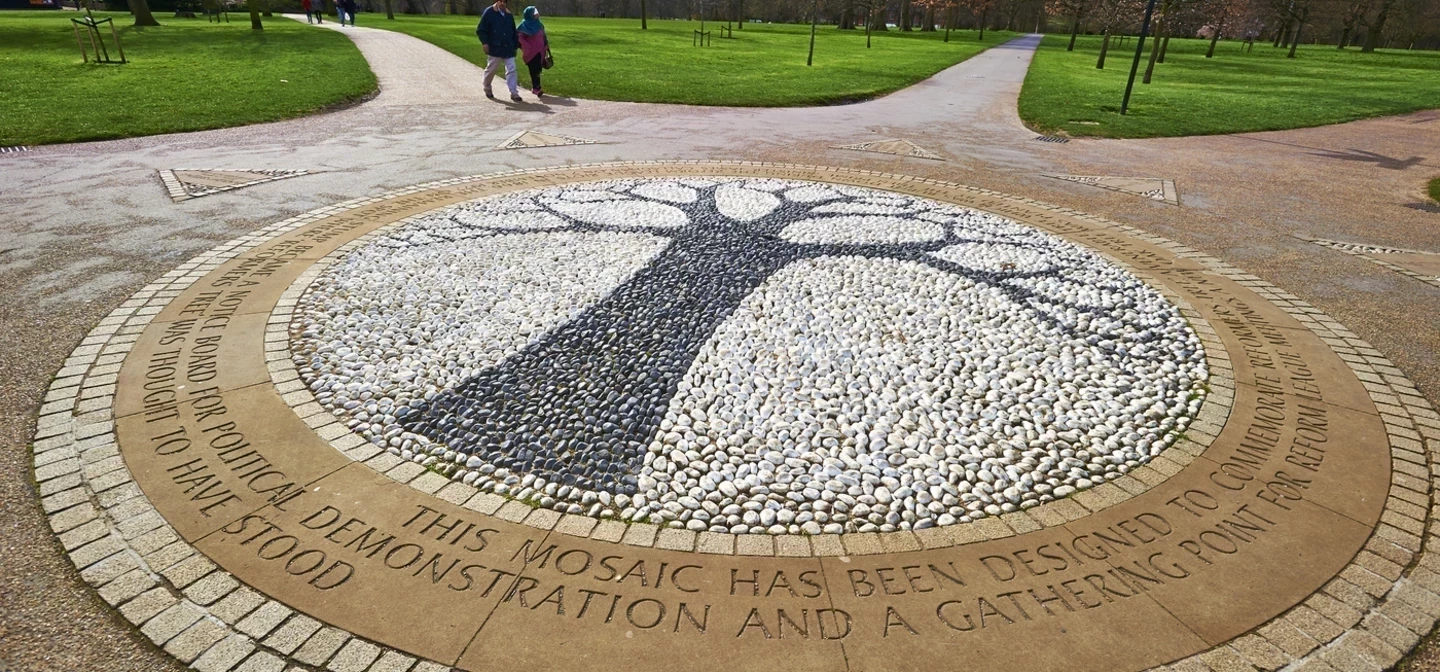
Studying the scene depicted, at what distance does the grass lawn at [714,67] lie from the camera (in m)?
19.0

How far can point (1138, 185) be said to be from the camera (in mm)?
11102

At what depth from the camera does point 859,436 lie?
462 centimetres

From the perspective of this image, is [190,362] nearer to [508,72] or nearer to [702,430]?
[702,430]

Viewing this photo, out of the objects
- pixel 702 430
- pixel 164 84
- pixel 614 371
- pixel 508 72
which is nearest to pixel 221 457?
pixel 614 371

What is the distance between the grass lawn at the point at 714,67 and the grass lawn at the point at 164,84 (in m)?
5.25

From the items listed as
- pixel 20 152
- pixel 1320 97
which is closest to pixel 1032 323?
pixel 20 152

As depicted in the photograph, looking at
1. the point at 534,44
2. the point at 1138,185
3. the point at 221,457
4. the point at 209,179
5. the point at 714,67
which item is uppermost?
the point at 534,44

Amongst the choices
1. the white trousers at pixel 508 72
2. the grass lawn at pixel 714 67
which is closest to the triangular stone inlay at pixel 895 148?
the grass lawn at pixel 714 67

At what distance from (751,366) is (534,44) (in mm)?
14543

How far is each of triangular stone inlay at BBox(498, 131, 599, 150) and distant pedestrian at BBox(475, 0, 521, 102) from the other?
166 inches

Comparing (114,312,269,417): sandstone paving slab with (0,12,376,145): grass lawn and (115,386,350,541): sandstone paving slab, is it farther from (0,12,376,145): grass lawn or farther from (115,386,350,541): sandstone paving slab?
(0,12,376,145): grass lawn

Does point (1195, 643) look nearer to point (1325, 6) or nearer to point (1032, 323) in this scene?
point (1032, 323)

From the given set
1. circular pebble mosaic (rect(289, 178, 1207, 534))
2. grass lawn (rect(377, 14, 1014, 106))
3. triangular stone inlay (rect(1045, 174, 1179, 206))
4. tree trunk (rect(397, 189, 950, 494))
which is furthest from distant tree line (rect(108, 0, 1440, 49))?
tree trunk (rect(397, 189, 950, 494))

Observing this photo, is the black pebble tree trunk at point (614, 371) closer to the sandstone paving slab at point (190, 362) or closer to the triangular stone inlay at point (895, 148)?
the sandstone paving slab at point (190, 362)
